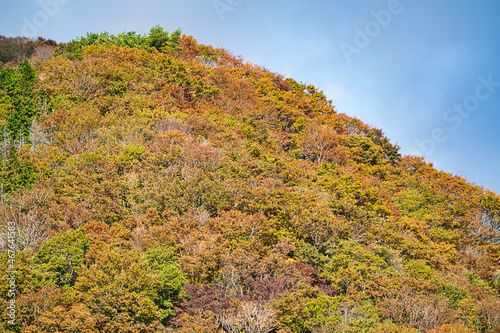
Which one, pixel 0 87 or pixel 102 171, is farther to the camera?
pixel 0 87

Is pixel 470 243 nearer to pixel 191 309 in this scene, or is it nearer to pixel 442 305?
pixel 442 305

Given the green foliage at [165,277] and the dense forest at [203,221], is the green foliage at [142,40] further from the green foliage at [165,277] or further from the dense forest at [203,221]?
the green foliage at [165,277]

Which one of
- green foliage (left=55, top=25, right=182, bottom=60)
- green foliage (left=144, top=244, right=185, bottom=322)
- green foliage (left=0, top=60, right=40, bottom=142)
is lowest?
green foliage (left=144, top=244, right=185, bottom=322)

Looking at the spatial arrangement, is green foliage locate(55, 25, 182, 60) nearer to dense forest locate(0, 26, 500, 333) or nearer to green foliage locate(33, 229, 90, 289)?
dense forest locate(0, 26, 500, 333)

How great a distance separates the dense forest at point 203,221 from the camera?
18812 millimetres

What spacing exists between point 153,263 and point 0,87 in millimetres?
35389

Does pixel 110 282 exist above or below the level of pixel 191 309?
above

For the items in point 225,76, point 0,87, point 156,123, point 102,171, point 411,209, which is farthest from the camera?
point 225,76

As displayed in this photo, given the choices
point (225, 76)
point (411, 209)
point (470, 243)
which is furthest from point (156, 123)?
point (470, 243)

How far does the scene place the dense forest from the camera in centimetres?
1881

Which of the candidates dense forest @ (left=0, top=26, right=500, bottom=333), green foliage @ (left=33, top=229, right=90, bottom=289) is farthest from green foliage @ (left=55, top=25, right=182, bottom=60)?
green foliage @ (left=33, top=229, right=90, bottom=289)

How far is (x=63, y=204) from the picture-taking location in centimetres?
2616

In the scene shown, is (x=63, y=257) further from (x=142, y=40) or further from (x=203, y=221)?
(x=142, y=40)

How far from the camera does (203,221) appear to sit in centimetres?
2503
